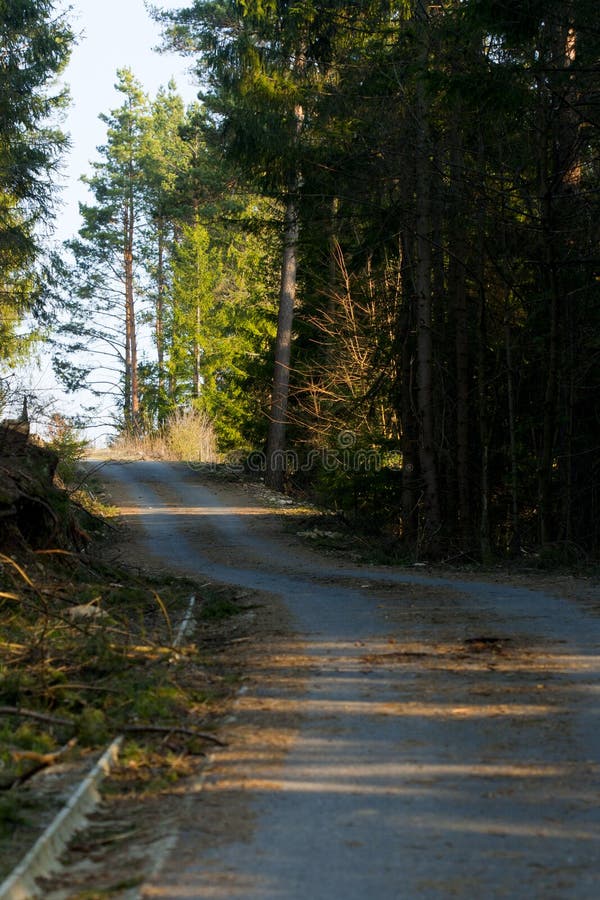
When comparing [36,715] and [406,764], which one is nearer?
[406,764]

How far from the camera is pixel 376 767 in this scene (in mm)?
5641


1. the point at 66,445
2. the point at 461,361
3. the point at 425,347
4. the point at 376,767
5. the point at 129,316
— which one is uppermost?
the point at 129,316

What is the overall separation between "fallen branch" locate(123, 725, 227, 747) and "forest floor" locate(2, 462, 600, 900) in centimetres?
11

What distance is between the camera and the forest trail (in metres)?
4.21

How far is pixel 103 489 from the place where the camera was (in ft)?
95.8

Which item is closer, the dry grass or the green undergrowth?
the green undergrowth

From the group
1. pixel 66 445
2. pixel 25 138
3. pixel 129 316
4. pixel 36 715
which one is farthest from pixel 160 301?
pixel 36 715

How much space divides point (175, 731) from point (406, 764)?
58.5 inches

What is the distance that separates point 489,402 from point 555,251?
420 cm

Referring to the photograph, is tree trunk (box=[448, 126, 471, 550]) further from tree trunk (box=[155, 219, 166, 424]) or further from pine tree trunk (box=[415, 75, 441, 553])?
tree trunk (box=[155, 219, 166, 424])

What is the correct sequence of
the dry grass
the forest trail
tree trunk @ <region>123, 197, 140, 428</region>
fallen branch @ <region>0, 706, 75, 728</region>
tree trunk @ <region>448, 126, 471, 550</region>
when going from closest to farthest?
the forest trail, fallen branch @ <region>0, 706, 75, 728</region>, tree trunk @ <region>448, 126, 471, 550</region>, the dry grass, tree trunk @ <region>123, 197, 140, 428</region>

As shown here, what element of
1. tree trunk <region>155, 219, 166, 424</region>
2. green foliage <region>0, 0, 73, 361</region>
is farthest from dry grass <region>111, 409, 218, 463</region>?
tree trunk <region>155, 219, 166, 424</region>

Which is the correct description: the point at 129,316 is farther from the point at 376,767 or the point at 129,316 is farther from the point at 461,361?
the point at 376,767

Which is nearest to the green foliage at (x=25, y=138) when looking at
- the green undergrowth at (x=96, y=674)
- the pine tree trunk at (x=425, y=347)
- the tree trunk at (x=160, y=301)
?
the pine tree trunk at (x=425, y=347)
